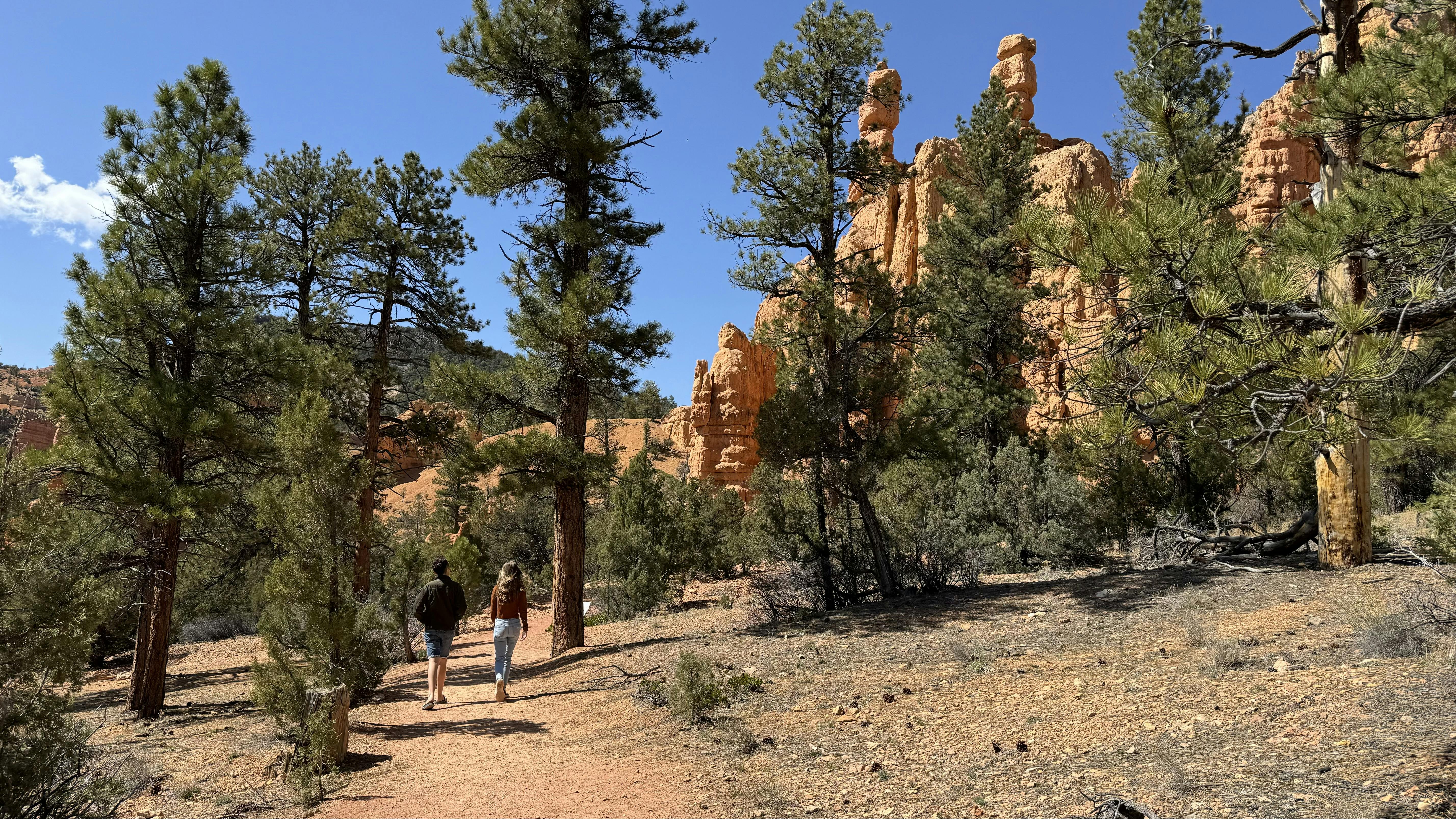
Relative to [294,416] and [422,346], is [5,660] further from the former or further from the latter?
[422,346]

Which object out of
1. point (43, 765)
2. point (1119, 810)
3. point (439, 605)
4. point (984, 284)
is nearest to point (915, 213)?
point (984, 284)

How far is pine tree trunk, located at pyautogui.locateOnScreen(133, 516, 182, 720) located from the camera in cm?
961

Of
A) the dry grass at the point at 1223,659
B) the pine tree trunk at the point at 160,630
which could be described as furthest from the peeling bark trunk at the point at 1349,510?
the pine tree trunk at the point at 160,630

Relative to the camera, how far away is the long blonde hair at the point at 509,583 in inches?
346

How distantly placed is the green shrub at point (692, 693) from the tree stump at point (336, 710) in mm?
2759

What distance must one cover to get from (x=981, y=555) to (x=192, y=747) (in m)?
11.7

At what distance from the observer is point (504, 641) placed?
28.4 feet

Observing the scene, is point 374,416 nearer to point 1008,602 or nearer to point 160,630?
point 160,630

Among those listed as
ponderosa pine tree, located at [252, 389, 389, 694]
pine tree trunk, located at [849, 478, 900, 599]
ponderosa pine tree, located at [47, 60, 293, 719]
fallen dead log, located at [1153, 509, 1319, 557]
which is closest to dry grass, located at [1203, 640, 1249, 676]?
fallen dead log, located at [1153, 509, 1319, 557]

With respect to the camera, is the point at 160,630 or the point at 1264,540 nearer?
the point at 160,630

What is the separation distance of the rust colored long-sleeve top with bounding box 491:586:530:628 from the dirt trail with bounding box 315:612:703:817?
96cm

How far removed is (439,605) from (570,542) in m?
2.93

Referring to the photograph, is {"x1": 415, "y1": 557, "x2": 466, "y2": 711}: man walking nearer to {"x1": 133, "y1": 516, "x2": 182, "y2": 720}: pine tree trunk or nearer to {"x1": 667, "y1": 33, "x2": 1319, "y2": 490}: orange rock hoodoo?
{"x1": 133, "y1": 516, "x2": 182, "y2": 720}: pine tree trunk

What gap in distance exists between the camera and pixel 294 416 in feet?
21.5
